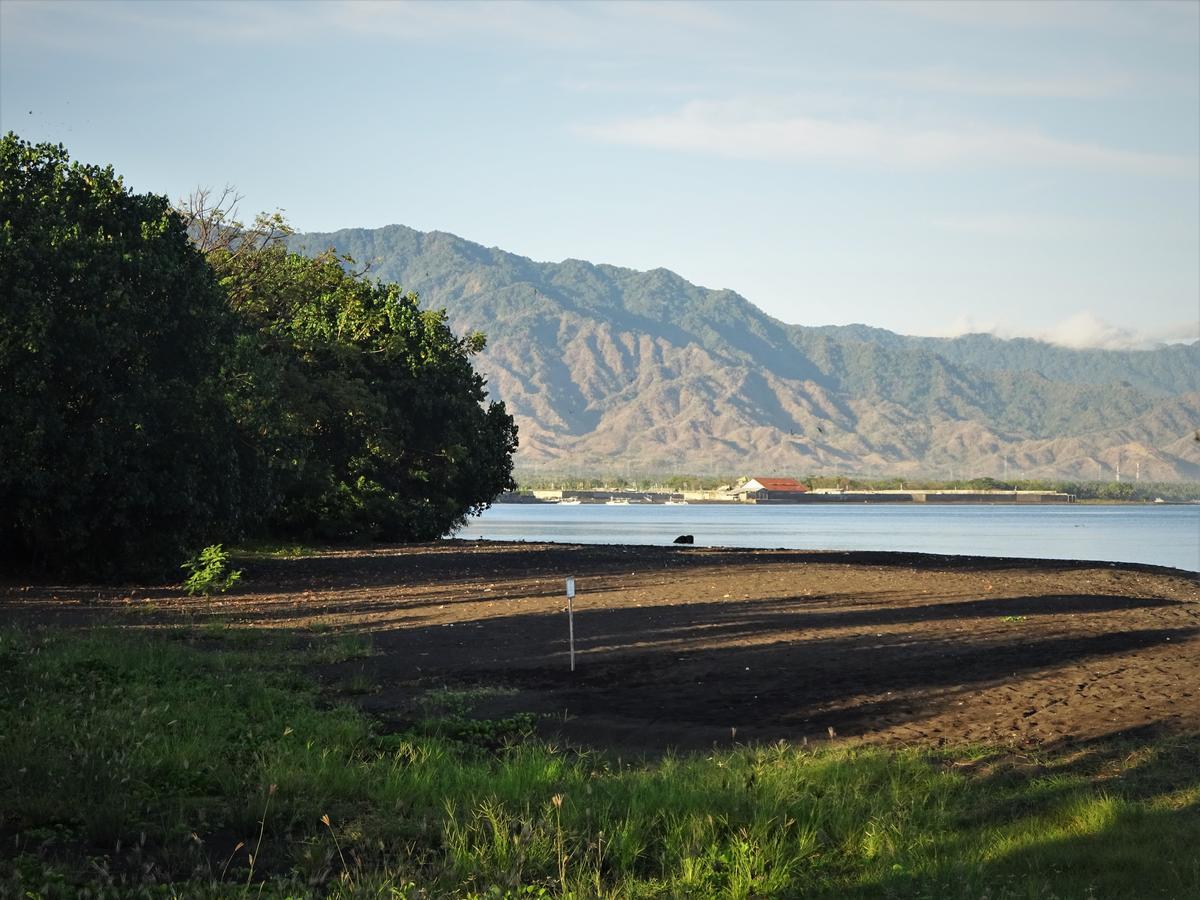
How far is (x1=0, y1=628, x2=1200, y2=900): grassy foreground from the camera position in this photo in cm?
890

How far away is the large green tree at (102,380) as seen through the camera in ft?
100

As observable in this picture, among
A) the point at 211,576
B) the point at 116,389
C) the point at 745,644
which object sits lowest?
the point at 745,644

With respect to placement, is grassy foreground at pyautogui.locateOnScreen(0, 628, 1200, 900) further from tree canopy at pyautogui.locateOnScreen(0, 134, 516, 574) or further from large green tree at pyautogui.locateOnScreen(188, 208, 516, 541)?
large green tree at pyautogui.locateOnScreen(188, 208, 516, 541)

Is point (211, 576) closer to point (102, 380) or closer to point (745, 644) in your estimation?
point (102, 380)

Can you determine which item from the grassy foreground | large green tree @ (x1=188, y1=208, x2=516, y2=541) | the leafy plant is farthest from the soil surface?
large green tree @ (x1=188, y1=208, x2=516, y2=541)

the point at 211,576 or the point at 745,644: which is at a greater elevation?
the point at 211,576

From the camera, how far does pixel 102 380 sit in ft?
105

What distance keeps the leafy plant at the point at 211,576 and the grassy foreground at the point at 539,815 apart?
18.4 metres

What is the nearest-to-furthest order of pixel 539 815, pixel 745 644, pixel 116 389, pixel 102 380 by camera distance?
pixel 539 815 < pixel 745 644 < pixel 102 380 < pixel 116 389

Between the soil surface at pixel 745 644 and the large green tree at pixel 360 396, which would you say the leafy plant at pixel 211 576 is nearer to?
the soil surface at pixel 745 644

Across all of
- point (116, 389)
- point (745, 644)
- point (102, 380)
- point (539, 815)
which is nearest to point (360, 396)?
point (116, 389)

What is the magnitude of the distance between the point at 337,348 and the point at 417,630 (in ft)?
110

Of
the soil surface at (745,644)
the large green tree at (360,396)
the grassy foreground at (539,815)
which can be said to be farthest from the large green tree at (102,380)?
the grassy foreground at (539,815)

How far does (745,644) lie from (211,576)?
15.7 m
